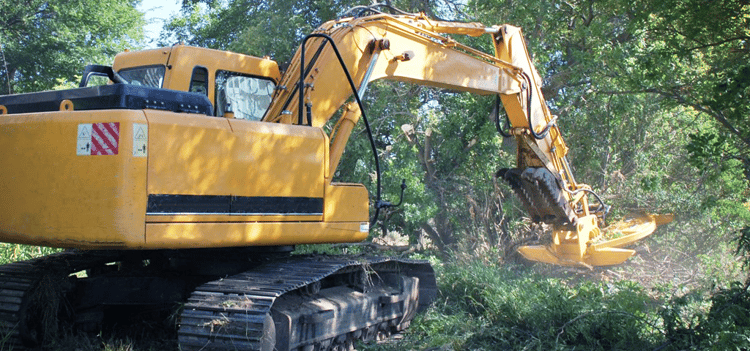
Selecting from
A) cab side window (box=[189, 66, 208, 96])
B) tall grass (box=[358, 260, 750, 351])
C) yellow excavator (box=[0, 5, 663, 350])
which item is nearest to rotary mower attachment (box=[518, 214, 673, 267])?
tall grass (box=[358, 260, 750, 351])

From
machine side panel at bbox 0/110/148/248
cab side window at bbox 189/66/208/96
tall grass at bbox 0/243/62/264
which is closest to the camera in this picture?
machine side panel at bbox 0/110/148/248

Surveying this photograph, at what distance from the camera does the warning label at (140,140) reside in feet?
16.2

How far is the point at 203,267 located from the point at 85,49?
1974cm

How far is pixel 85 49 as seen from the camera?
24.0m

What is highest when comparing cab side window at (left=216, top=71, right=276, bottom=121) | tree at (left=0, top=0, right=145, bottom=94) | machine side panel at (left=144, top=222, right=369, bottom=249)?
tree at (left=0, top=0, right=145, bottom=94)

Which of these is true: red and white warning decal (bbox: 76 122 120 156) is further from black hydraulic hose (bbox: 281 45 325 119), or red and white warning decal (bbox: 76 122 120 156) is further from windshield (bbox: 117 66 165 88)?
black hydraulic hose (bbox: 281 45 325 119)

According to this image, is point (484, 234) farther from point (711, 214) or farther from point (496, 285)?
point (496, 285)

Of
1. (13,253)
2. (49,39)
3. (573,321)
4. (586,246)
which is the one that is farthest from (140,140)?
(49,39)

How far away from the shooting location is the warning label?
195 inches

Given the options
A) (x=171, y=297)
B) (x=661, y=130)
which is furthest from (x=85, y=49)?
(x=171, y=297)

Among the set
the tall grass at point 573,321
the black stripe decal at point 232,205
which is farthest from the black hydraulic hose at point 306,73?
the tall grass at point 573,321

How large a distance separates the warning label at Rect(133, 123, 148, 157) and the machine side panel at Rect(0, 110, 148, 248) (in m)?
0.01

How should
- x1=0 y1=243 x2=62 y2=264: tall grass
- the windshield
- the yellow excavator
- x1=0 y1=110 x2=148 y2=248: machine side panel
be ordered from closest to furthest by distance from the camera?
x1=0 y1=110 x2=148 y2=248: machine side panel < the yellow excavator < the windshield < x1=0 y1=243 x2=62 y2=264: tall grass

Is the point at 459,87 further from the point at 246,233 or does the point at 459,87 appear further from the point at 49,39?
the point at 49,39
